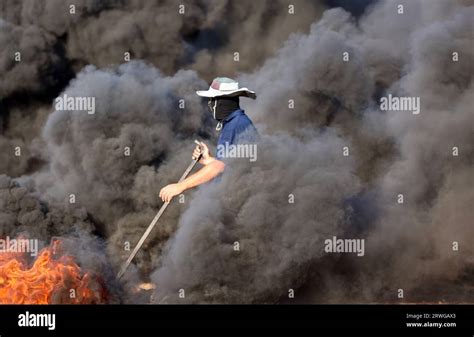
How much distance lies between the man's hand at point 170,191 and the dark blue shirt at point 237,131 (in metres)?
0.65

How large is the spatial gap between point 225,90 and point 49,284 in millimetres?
3178

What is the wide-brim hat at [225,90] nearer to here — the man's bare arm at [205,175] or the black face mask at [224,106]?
the black face mask at [224,106]

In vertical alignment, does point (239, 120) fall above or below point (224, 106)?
below

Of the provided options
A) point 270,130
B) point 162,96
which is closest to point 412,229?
point 270,130

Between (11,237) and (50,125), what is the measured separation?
1.60 m

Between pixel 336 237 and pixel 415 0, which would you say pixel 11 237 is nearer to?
pixel 336 237

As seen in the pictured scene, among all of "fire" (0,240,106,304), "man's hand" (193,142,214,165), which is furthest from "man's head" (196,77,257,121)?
"fire" (0,240,106,304)

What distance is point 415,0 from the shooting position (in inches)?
502

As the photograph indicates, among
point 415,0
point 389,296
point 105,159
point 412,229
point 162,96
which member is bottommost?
point 389,296

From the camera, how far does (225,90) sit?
1233 cm

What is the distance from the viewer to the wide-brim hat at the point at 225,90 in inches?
483

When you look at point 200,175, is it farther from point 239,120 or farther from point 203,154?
point 239,120
